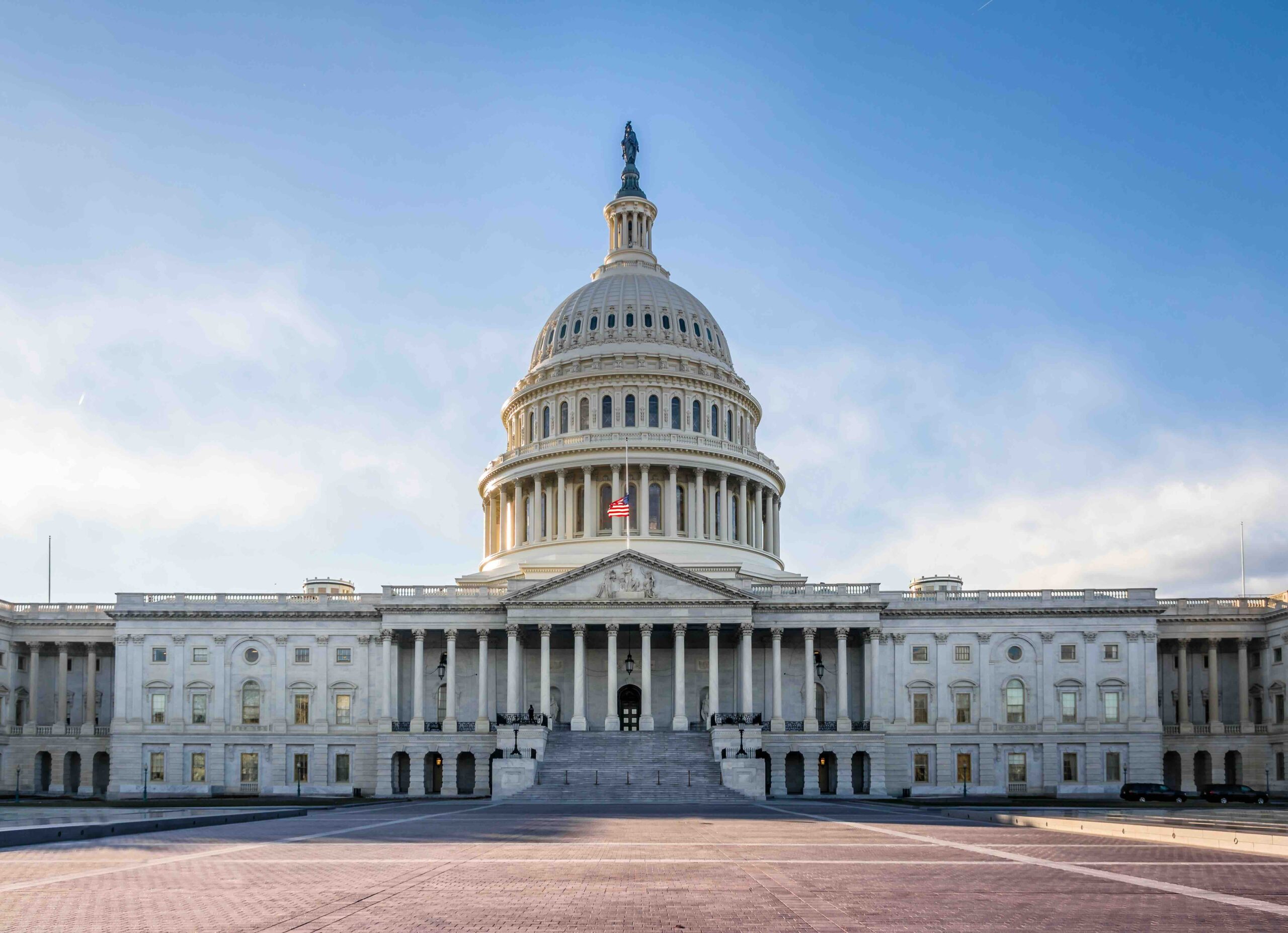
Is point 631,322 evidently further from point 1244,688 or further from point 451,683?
point 1244,688

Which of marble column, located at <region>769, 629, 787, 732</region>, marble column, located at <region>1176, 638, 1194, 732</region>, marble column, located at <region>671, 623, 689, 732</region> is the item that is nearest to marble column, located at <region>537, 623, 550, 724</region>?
marble column, located at <region>671, 623, 689, 732</region>

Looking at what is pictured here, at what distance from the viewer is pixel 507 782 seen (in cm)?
7250

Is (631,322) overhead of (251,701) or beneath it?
overhead

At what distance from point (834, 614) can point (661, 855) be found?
5990 cm

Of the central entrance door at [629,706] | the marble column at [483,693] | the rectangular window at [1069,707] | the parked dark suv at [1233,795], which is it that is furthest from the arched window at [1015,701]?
the marble column at [483,693]

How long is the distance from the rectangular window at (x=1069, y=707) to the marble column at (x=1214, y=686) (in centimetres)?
970

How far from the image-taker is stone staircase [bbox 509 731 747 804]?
70438 mm

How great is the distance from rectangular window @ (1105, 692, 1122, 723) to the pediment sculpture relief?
31.3 m

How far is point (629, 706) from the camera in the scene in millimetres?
94375

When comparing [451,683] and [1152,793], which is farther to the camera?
[451,683]

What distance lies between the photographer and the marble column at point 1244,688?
90.9 m

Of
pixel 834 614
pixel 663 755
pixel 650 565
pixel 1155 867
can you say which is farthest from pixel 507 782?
pixel 1155 867

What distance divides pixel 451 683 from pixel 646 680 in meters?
13.0

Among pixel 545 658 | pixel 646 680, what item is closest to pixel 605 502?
pixel 545 658
